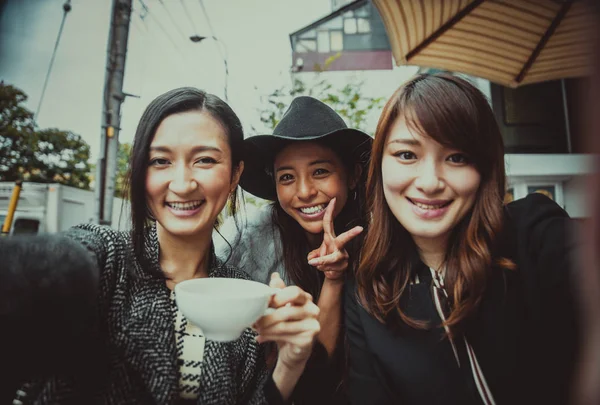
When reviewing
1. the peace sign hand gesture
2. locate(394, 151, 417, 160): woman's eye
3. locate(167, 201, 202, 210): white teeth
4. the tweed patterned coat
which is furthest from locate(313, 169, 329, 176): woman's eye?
the tweed patterned coat

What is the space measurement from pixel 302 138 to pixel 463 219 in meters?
0.94

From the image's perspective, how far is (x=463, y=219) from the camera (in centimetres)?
146

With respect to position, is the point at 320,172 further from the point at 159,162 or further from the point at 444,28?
the point at 444,28

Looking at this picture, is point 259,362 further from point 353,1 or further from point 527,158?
point 353,1

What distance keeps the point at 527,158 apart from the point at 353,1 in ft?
37.4

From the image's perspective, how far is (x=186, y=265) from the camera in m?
1.58

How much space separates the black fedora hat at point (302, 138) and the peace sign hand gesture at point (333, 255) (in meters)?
0.58

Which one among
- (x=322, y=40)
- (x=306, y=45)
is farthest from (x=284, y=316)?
(x=322, y=40)

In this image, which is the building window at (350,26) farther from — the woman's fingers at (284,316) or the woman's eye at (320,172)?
the woman's fingers at (284,316)

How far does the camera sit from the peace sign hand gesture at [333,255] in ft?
5.29

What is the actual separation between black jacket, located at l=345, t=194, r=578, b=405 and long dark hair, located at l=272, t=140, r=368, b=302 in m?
0.69

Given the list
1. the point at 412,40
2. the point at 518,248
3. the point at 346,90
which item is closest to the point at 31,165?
the point at 346,90

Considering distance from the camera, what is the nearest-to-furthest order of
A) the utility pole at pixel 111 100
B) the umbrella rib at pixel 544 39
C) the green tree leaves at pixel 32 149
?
1. the umbrella rib at pixel 544 39
2. the utility pole at pixel 111 100
3. the green tree leaves at pixel 32 149

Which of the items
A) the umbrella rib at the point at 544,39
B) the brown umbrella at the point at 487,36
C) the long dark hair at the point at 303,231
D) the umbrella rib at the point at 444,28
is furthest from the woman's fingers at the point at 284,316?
the umbrella rib at the point at 544,39
